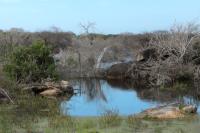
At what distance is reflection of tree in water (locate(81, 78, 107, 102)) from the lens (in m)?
22.9

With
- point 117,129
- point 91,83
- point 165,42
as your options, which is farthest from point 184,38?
point 117,129

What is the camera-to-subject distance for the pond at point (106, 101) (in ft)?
57.5

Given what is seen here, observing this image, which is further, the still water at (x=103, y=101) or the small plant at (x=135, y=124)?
the still water at (x=103, y=101)

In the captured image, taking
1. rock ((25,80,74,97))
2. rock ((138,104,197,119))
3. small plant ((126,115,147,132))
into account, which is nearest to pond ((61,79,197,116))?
rock ((25,80,74,97))

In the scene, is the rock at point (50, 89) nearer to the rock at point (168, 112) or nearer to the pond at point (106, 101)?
the pond at point (106, 101)

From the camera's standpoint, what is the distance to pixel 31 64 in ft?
71.9

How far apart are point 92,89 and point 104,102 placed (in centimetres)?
535

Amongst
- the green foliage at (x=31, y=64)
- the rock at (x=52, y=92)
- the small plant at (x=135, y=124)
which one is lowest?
the rock at (x=52, y=92)

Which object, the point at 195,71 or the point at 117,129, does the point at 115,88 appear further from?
the point at 117,129

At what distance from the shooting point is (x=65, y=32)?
4778 centimetres

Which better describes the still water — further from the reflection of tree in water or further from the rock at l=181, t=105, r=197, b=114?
the rock at l=181, t=105, r=197, b=114

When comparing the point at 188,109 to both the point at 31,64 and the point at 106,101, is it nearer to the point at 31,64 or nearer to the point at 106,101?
the point at 106,101

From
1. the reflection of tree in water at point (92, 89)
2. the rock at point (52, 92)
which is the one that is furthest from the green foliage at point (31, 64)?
the reflection of tree in water at point (92, 89)

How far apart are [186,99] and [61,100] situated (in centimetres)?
526
